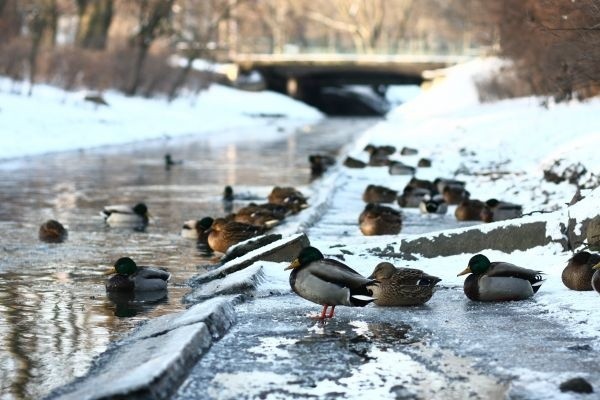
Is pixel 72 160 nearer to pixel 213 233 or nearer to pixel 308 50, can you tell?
pixel 213 233

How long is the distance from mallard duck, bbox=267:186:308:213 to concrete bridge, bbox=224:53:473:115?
68.8 m

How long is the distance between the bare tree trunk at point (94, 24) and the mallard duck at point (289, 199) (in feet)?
141

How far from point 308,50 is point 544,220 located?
87383mm

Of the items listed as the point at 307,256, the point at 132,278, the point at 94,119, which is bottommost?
the point at 132,278

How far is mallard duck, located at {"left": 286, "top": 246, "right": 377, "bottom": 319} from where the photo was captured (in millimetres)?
9258

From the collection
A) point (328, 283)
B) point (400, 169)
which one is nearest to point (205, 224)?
point (328, 283)

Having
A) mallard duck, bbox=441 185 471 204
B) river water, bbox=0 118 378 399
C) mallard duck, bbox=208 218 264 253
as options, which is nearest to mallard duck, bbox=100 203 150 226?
river water, bbox=0 118 378 399

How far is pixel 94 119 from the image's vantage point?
4709 centimetres

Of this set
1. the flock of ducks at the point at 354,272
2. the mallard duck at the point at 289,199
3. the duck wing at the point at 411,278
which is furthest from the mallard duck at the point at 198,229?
the duck wing at the point at 411,278

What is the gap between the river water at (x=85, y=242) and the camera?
8.71m

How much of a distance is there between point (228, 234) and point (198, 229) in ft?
3.96

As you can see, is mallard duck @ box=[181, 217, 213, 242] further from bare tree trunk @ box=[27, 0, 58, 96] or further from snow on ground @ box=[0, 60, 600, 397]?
bare tree trunk @ box=[27, 0, 58, 96]

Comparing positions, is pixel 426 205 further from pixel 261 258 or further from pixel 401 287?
pixel 401 287

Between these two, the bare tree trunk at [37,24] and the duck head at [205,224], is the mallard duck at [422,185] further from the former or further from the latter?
the bare tree trunk at [37,24]
